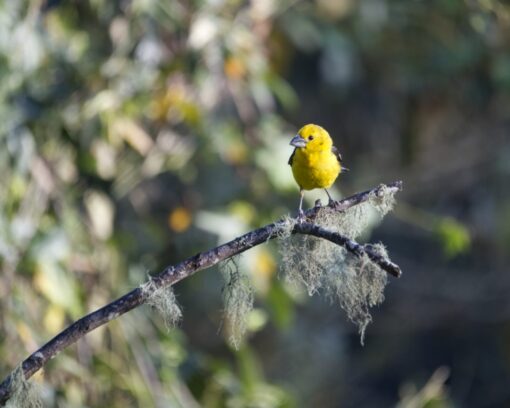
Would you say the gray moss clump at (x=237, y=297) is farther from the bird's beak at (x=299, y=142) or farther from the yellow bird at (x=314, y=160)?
the bird's beak at (x=299, y=142)

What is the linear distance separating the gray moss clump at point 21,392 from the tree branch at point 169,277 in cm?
1

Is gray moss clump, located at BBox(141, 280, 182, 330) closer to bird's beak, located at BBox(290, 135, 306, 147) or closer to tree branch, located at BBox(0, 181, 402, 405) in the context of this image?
tree branch, located at BBox(0, 181, 402, 405)

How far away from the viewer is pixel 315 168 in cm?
373

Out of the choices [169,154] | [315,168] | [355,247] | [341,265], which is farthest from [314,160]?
[169,154]

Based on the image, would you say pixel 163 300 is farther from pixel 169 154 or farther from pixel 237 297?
pixel 169 154

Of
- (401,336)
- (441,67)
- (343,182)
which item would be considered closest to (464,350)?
(401,336)

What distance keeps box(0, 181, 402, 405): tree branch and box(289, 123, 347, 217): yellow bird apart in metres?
1.00

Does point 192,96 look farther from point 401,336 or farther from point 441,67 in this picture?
point 401,336

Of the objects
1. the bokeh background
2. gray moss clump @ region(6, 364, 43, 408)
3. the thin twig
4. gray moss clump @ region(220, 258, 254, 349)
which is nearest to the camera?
the thin twig

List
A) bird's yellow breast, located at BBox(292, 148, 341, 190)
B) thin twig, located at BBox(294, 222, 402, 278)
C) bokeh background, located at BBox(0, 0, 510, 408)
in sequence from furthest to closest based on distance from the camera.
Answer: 1. bokeh background, located at BBox(0, 0, 510, 408)
2. bird's yellow breast, located at BBox(292, 148, 341, 190)
3. thin twig, located at BBox(294, 222, 402, 278)

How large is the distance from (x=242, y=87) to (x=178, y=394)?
1.84 meters

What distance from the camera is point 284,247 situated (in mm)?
2904

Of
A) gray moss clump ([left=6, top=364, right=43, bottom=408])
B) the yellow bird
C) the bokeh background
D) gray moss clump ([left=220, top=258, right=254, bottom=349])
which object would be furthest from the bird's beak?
gray moss clump ([left=6, top=364, right=43, bottom=408])

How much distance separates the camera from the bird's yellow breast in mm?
3738
